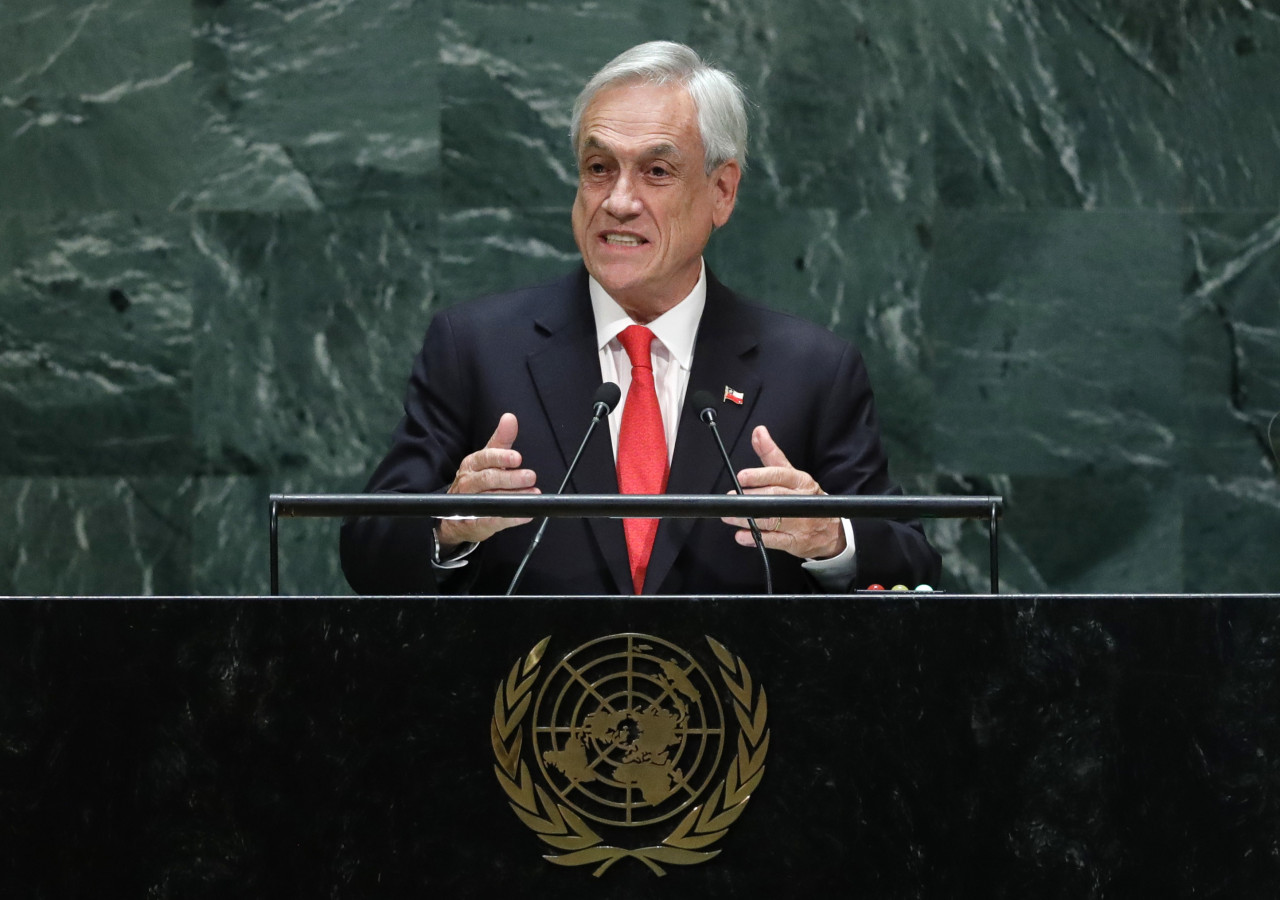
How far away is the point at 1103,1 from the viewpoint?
471 cm

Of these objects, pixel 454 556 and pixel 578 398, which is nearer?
pixel 454 556

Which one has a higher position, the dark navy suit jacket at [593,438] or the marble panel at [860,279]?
the dark navy suit jacket at [593,438]

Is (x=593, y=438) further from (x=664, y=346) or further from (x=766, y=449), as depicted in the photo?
(x=766, y=449)

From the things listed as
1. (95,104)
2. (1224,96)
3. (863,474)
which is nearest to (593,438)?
(863,474)

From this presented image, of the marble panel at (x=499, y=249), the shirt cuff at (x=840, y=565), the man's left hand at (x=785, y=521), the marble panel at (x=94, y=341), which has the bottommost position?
the marble panel at (x=94, y=341)

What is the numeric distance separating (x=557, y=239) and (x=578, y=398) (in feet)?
5.81

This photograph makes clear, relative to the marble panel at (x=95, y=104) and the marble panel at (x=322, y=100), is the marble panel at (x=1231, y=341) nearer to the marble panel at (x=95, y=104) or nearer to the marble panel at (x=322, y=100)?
the marble panel at (x=322, y=100)

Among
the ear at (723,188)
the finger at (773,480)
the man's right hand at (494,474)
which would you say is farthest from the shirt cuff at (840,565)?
the ear at (723,188)

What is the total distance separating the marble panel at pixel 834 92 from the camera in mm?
4637

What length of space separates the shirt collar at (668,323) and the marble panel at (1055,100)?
1.85 m
